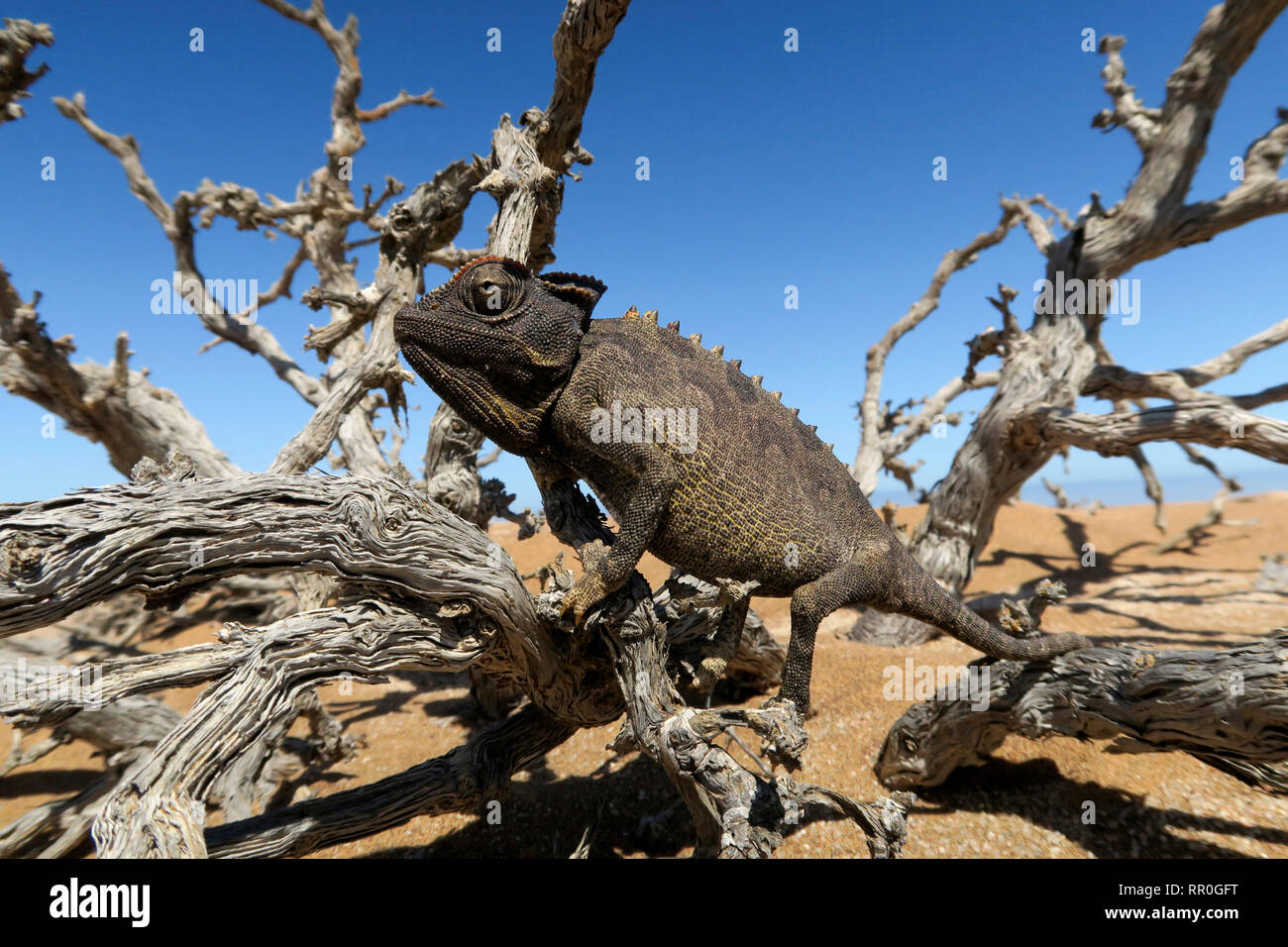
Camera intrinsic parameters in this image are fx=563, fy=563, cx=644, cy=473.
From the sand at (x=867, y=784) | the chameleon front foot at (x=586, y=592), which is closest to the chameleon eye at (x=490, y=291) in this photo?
the chameleon front foot at (x=586, y=592)

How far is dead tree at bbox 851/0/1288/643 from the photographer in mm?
6820

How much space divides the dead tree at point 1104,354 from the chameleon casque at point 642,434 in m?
5.69

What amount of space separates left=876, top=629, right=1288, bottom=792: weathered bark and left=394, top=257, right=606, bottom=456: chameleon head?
149 inches

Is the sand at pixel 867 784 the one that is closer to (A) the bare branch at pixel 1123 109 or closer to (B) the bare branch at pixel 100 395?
(B) the bare branch at pixel 100 395

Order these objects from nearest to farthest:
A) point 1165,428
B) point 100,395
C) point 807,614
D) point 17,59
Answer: point 807,614 < point 17,59 < point 1165,428 < point 100,395

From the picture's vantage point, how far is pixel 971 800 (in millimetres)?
4461

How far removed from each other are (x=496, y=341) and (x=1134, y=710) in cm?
448

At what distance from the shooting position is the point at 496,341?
2973 millimetres

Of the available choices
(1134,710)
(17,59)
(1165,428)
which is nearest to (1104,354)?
(1165,428)

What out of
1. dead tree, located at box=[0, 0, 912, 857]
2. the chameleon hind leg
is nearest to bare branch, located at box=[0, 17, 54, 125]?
dead tree, located at box=[0, 0, 912, 857]

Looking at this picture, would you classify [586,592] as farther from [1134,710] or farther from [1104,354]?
[1104,354]

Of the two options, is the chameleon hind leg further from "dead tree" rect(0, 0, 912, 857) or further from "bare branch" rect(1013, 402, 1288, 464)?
"bare branch" rect(1013, 402, 1288, 464)
